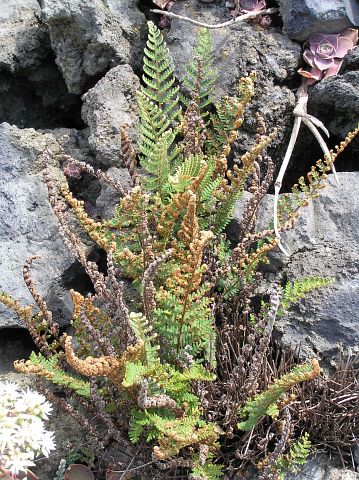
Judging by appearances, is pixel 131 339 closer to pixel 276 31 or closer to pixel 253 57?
pixel 253 57

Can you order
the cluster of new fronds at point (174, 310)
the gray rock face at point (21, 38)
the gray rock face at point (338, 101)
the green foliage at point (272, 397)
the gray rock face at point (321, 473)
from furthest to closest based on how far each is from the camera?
1. the gray rock face at point (21, 38)
2. the gray rock face at point (338, 101)
3. the gray rock face at point (321, 473)
4. the cluster of new fronds at point (174, 310)
5. the green foliage at point (272, 397)

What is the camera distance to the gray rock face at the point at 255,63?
10.4 feet

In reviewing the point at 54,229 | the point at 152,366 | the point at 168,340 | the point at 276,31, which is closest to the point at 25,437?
the point at 152,366

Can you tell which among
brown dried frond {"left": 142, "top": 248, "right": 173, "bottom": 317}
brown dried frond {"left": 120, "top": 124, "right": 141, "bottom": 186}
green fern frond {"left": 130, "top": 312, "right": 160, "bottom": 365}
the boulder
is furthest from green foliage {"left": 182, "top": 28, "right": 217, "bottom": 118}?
Result: green fern frond {"left": 130, "top": 312, "right": 160, "bottom": 365}

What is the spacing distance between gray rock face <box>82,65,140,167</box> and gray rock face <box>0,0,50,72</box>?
60cm

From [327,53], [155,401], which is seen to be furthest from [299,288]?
[327,53]

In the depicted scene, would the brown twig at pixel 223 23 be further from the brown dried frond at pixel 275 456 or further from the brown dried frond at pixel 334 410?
the brown dried frond at pixel 275 456

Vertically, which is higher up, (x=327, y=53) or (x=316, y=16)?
(x=316, y=16)

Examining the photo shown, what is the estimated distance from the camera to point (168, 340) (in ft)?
8.03

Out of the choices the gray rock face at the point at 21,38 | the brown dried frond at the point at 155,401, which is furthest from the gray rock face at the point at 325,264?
the gray rock face at the point at 21,38

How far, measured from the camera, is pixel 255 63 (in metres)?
3.22

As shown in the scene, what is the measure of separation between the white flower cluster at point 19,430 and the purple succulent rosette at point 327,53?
216 centimetres

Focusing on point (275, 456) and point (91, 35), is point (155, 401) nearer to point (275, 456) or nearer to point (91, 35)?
point (275, 456)

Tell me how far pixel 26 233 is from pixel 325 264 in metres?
1.30
